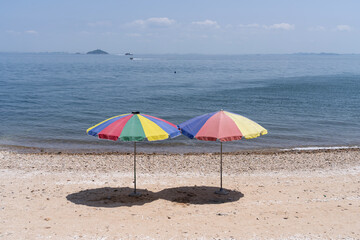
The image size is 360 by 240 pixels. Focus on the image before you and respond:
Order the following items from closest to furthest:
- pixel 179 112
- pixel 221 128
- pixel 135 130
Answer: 1. pixel 135 130
2. pixel 221 128
3. pixel 179 112

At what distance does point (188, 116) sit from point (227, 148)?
12535 mm

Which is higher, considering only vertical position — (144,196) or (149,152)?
(144,196)

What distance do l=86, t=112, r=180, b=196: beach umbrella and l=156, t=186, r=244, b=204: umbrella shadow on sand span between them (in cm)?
238

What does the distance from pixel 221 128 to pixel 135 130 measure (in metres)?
2.52

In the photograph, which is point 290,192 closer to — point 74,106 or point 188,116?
point 188,116

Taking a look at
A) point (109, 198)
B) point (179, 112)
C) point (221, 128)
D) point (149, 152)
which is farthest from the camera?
point (179, 112)

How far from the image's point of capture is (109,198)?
12.5m

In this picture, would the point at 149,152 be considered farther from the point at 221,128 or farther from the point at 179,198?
the point at 221,128

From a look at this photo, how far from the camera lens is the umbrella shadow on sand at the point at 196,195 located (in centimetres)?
1241

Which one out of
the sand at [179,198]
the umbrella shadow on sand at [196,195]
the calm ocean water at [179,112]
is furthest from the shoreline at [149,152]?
the umbrella shadow on sand at [196,195]

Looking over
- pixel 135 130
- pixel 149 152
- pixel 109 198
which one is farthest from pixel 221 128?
pixel 149 152

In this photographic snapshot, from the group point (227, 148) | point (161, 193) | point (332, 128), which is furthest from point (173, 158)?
point (332, 128)

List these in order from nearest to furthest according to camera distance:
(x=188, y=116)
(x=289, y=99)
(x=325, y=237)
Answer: (x=325, y=237)
(x=188, y=116)
(x=289, y=99)

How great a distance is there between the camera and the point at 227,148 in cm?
2280
